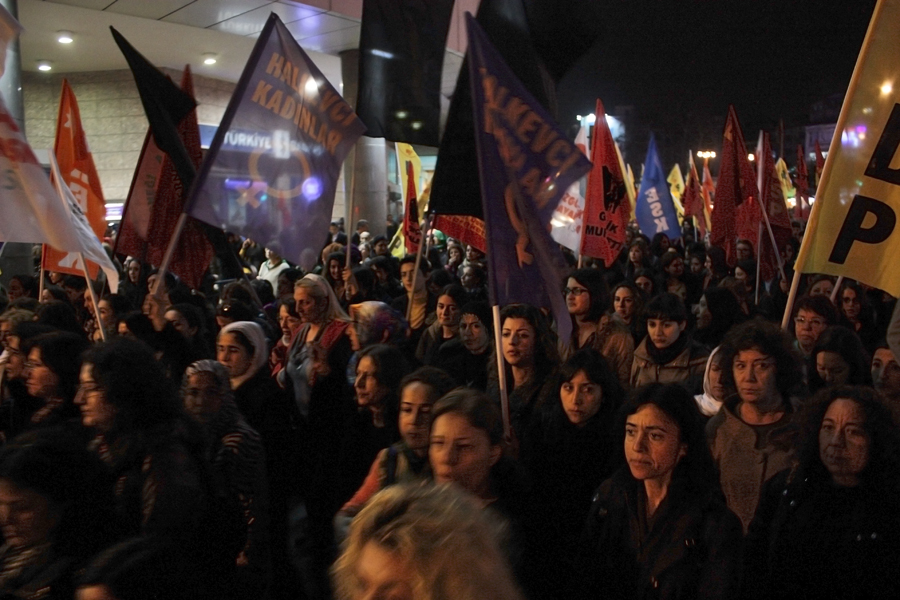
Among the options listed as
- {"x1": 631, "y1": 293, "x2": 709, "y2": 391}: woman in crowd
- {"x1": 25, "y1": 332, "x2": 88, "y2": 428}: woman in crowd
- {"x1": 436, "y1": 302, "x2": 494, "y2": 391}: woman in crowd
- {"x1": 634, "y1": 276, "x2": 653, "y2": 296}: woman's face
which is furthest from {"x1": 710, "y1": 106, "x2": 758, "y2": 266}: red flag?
{"x1": 25, "y1": 332, "x2": 88, "y2": 428}: woman in crowd

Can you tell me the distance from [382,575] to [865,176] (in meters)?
3.46

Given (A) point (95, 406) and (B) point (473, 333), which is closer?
(A) point (95, 406)

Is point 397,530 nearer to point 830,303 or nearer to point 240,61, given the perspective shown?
point 830,303

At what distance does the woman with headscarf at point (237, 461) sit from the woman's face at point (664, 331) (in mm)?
2742

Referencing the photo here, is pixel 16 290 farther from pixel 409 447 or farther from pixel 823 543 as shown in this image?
pixel 823 543

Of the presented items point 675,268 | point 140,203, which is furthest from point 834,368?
point 675,268

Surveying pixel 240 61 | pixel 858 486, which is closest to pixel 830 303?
pixel 858 486

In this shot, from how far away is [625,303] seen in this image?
22.3ft

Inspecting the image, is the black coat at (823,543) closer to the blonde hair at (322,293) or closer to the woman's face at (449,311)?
the blonde hair at (322,293)

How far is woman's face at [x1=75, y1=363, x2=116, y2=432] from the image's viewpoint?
3.09m

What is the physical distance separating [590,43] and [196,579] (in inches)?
177

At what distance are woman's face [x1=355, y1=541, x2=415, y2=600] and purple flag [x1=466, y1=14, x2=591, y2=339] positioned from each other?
8.23ft

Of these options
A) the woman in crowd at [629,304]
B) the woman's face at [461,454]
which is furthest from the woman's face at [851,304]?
the woman's face at [461,454]

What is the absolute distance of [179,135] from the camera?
5.85 m
